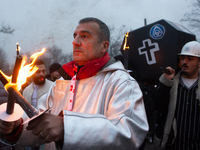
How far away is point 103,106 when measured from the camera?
4.42ft

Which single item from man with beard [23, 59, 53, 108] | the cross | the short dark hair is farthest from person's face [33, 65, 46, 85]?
the short dark hair

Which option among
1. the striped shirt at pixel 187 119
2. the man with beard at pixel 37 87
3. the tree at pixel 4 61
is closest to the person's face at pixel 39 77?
the man with beard at pixel 37 87

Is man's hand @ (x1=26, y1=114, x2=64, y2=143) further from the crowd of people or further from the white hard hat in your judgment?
the white hard hat

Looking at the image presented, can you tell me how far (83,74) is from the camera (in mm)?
1511

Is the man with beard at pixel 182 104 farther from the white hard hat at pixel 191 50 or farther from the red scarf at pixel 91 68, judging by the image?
the red scarf at pixel 91 68

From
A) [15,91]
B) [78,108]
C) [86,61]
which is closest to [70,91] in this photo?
[78,108]

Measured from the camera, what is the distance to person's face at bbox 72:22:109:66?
1.57 metres

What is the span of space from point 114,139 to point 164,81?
72.3 inches

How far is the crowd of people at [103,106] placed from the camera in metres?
0.90

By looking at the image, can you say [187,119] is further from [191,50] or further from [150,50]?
[150,50]

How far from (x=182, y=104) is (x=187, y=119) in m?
0.22

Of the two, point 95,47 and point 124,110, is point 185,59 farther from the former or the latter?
point 124,110

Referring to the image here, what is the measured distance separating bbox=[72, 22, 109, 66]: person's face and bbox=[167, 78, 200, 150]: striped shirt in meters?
1.61

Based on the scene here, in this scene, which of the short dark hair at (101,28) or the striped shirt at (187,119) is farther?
the striped shirt at (187,119)
